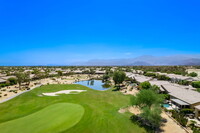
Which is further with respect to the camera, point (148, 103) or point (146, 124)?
point (148, 103)


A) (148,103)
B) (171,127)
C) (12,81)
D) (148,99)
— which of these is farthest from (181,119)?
(12,81)

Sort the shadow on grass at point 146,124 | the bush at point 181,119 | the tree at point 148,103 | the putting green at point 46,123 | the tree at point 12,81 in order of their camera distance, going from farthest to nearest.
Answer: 1. the tree at point 12,81
2. the bush at point 181,119
3. the tree at point 148,103
4. the shadow on grass at point 146,124
5. the putting green at point 46,123

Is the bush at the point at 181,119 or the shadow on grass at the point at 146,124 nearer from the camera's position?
the shadow on grass at the point at 146,124

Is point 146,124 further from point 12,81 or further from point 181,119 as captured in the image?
point 12,81

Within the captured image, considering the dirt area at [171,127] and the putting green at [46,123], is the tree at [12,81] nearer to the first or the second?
the putting green at [46,123]

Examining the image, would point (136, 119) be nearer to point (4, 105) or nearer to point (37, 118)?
point (37, 118)

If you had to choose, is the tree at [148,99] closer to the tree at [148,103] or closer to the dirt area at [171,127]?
the tree at [148,103]

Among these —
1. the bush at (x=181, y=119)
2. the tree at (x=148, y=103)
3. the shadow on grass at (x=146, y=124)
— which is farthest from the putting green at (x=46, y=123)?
the bush at (x=181, y=119)

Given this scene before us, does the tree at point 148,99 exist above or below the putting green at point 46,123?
above

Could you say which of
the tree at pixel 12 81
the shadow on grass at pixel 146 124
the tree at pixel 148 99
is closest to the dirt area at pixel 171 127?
the shadow on grass at pixel 146 124

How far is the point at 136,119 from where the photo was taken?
22.4 m

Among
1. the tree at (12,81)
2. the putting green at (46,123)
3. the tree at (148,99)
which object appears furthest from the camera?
the tree at (12,81)

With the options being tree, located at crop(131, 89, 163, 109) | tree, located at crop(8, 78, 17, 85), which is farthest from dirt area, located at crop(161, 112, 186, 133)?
tree, located at crop(8, 78, 17, 85)

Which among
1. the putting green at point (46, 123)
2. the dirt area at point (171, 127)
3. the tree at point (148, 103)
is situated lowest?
the dirt area at point (171, 127)
